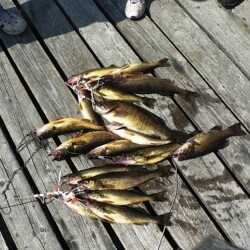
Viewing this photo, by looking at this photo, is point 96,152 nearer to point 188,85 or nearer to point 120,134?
point 120,134

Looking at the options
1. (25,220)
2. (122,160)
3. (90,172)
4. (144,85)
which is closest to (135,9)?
(144,85)

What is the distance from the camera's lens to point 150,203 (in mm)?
3301

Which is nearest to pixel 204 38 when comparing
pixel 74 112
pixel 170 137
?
pixel 170 137

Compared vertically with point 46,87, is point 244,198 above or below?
below

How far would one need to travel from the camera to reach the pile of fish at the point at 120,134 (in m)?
3.21

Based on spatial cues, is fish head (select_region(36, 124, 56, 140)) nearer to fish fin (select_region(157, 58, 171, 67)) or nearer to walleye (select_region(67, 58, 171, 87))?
walleye (select_region(67, 58, 171, 87))

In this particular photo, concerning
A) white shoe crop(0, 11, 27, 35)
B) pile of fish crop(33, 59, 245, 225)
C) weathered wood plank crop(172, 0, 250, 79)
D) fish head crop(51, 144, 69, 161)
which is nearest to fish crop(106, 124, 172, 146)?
pile of fish crop(33, 59, 245, 225)

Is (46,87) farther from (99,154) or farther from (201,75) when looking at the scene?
(201,75)

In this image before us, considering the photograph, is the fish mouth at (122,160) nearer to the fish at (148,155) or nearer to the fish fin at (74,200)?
the fish at (148,155)

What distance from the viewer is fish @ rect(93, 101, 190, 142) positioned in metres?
3.36

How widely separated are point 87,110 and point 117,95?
319 mm

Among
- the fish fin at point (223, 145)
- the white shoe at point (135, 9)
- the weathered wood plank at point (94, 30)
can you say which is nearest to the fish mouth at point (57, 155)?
the weathered wood plank at point (94, 30)

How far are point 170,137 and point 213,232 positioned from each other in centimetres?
86

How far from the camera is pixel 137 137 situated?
3.37 m
